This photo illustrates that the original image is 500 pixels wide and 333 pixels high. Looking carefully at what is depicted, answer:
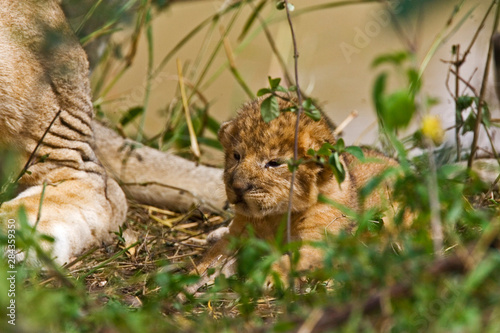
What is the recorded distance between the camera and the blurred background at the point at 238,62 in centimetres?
570

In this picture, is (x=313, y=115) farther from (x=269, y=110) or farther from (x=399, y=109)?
(x=399, y=109)

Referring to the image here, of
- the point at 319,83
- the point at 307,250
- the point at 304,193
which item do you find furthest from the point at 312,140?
the point at 319,83

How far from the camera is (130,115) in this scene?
6.06m

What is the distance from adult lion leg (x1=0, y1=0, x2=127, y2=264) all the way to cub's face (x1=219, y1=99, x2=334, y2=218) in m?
0.93

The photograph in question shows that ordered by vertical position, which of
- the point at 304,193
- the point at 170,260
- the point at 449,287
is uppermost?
the point at 449,287

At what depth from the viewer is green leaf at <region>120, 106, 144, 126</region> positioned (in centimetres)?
604

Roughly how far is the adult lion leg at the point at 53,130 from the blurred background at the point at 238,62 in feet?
2.71

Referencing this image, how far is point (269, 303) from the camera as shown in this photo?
9.49 ft

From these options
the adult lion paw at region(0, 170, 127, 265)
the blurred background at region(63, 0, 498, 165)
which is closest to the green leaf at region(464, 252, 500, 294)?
the adult lion paw at region(0, 170, 127, 265)

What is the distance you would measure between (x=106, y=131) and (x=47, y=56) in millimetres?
1273

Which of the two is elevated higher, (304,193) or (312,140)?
(312,140)

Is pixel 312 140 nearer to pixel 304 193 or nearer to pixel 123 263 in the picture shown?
pixel 304 193

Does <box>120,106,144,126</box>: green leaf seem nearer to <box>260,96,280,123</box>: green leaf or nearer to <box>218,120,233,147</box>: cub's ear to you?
<box>218,120,233,147</box>: cub's ear

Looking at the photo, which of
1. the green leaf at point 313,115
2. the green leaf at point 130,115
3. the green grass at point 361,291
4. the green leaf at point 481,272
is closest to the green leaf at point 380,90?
the green grass at point 361,291
